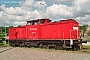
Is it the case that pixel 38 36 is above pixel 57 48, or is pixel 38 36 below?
above

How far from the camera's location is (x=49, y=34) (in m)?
22.0

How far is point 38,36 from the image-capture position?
23.3 meters

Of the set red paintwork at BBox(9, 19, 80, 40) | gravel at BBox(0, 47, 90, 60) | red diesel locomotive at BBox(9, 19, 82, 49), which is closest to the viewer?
gravel at BBox(0, 47, 90, 60)

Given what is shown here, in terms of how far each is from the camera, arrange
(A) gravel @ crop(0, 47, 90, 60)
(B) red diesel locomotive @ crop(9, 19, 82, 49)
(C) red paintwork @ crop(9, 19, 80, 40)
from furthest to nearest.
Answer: (C) red paintwork @ crop(9, 19, 80, 40) → (B) red diesel locomotive @ crop(9, 19, 82, 49) → (A) gravel @ crop(0, 47, 90, 60)

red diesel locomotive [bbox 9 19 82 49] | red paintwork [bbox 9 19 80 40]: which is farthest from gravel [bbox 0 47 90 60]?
red paintwork [bbox 9 19 80 40]

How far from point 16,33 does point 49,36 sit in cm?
784

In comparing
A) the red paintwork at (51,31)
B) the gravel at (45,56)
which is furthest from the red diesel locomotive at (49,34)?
the gravel at (45,56)

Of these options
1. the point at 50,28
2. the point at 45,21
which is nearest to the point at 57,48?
the point at 50,28

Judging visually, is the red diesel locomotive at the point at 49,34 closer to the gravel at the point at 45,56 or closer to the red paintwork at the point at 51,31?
the red paintwork at the point at 51,31

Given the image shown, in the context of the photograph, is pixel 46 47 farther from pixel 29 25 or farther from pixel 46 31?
pixel 29 25

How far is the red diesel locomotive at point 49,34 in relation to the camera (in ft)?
64.8

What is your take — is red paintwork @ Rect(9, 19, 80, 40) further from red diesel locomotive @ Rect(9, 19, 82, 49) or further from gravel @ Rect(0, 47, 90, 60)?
gravel @ Rect(0, 47, 90, 60)

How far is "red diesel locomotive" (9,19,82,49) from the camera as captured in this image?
19.8m

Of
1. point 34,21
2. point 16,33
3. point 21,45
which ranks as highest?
point 34,21
